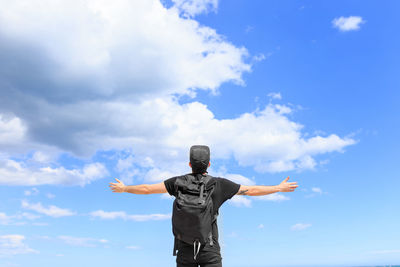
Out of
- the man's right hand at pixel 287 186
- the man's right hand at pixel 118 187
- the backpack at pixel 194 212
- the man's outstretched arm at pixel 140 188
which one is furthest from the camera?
the man's right hand at pixel 118 187

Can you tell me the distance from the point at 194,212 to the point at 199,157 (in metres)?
1.16

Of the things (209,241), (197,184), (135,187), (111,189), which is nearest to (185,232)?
(209,241)

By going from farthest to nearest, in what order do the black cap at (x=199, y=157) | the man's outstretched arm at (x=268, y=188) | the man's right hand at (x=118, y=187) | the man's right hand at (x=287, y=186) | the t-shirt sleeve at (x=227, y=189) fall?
the man's right hand at (x=118, y=187), the man's right hand at (x=287, y=186), the man's outstretched arm at (x=268, y=188), the t-shirt sleeve at (x=227, y=189), the black cap at (x=199, y=157)

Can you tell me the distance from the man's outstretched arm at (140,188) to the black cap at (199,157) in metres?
0.93

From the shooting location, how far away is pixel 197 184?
26.1ft

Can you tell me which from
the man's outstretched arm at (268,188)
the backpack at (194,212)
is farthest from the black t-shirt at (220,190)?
the man's outstretched arm at (268,188)

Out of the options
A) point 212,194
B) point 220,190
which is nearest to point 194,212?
point 212,194

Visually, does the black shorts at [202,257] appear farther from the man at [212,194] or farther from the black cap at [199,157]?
the black cap at [199,157]

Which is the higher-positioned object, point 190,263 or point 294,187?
point 294,187

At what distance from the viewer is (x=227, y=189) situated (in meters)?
8.20

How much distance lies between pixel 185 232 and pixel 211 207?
0.74 metres

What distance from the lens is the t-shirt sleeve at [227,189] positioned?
816 centimetres

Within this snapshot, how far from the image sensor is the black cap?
26.1ft

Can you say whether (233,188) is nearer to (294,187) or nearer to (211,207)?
(211,207)
